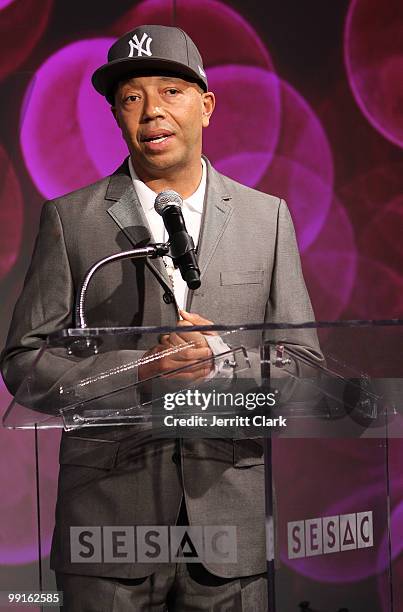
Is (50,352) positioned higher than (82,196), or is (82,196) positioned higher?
(82,196)

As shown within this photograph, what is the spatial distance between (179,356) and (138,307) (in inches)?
26.8

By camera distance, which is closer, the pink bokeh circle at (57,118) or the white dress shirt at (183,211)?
the white dress shirt at (183,211)

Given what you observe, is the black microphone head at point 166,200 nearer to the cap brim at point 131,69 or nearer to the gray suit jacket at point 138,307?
the gray suit jacket at point 138,307

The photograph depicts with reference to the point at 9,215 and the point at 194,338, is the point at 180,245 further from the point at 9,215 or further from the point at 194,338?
the point at 9,215

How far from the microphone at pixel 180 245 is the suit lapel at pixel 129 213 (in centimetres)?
28

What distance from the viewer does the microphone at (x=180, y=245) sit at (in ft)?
6.90

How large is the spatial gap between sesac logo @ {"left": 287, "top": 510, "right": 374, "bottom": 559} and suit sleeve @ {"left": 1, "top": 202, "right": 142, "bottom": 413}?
40 centimetres

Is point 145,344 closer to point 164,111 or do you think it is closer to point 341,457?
point 341,457

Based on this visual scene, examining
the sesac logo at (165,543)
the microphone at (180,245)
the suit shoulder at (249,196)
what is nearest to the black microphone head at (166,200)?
the microphone at (180,245)

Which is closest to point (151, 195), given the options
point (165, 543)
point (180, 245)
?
point (180, 245)

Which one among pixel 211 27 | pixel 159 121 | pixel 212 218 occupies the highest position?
pixel 211 27

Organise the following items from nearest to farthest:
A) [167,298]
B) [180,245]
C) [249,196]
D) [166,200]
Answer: [180,245]
[166,200]
[167,298]
[249,196]

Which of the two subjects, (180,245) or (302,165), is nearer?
(180,245)

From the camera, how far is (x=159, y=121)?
264 cm
